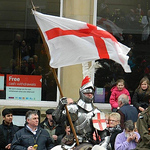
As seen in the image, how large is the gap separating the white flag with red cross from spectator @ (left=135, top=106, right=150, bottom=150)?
68cm

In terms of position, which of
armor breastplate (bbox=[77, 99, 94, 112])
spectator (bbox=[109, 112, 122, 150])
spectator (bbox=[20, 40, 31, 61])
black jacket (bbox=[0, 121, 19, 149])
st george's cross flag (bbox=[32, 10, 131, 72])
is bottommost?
black jacket (bbox=[0, 121, 19, 149])

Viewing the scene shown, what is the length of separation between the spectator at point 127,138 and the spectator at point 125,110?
1245 mm

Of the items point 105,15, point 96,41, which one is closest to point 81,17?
point 105,15

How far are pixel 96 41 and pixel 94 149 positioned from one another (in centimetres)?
226

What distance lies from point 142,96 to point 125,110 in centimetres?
114

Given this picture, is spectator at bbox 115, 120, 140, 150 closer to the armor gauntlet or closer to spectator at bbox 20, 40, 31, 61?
the armor gauntlet

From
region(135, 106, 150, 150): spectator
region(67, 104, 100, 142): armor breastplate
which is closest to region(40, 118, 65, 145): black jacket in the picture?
region(67, 104, 100, 142): armor breastplate

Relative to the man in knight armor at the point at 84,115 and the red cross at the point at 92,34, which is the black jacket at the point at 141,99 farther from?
the red cross at the point at 92,34

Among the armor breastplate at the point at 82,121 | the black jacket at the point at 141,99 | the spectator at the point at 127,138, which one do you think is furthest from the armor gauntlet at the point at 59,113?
the black jacket at the point at 141,99

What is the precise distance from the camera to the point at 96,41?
33.6 ft

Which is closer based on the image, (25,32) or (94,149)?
(94,149)

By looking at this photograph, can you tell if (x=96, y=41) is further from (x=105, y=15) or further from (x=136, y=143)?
(x=105, y=15)

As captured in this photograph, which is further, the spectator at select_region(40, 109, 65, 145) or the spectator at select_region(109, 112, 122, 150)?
the spectator at select_region(40, 109, 65, 145)

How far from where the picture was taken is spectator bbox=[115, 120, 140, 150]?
11.1 meters
